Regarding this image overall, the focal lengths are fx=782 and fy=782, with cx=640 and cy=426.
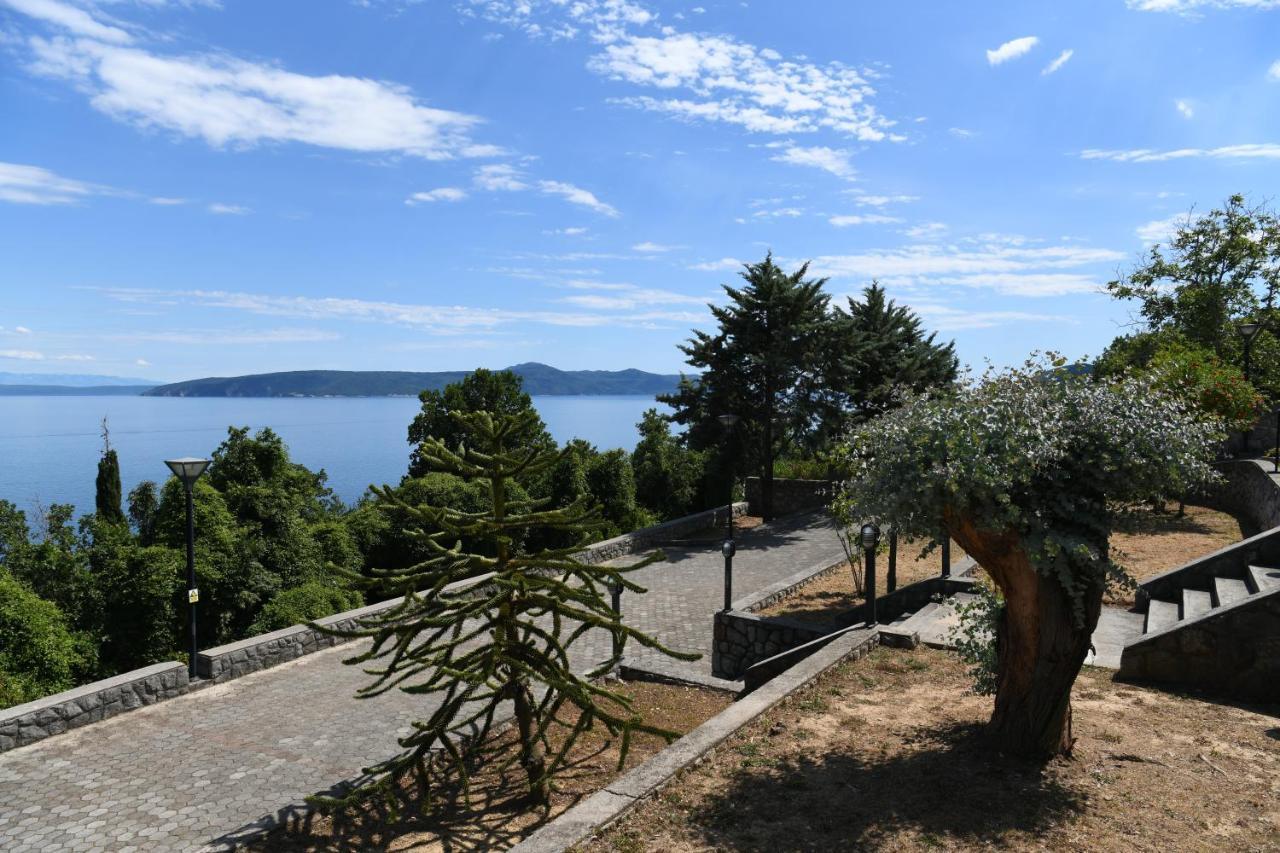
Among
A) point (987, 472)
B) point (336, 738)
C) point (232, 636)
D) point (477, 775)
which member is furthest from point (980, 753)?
point (232, 636)

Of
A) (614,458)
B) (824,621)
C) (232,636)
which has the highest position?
(614,458)

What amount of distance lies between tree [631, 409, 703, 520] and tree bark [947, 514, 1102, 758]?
1809cm

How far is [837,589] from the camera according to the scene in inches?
551

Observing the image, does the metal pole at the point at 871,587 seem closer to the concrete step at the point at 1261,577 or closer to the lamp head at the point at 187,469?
the concrete step at the point at 1261,577

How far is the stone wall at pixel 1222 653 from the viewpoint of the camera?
7.35 m

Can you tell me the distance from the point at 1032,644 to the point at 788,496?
66.0 ft

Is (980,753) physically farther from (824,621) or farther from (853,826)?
(824,621)

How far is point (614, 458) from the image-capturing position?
73.4 ft

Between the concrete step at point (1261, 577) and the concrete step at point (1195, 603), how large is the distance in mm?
487

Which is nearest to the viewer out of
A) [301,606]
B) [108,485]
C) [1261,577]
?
[1261,577]

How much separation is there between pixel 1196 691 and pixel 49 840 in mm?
10451

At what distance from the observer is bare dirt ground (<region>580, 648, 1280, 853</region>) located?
5156 millimetres

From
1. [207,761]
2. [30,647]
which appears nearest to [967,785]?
[207,761]

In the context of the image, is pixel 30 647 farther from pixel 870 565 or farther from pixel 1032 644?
pixel 1032 644
